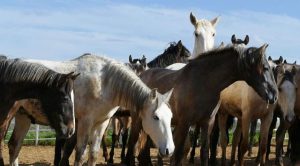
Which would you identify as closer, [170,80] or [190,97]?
[190,97]

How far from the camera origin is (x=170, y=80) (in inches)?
385

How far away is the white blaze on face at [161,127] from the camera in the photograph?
7.46m

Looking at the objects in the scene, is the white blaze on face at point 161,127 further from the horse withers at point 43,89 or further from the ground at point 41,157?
the ground at point 41,157

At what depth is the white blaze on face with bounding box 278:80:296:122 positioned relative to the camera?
36.1 feet

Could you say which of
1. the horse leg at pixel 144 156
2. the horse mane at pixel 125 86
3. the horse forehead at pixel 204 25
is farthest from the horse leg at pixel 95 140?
the horse forehead at pixel 204 25

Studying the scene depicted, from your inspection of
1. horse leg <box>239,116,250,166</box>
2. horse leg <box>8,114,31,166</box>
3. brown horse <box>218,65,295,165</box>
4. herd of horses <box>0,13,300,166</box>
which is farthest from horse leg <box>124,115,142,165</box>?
horse leg <box>8,114,31,166</box>

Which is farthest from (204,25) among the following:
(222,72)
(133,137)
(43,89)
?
(43,89)

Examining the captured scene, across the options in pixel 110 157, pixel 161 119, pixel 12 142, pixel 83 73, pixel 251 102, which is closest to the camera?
pixel 161 119

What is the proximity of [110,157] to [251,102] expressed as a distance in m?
3.97

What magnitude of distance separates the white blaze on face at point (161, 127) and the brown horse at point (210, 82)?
110 cm

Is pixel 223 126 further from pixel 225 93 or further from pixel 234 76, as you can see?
pixel 234 76

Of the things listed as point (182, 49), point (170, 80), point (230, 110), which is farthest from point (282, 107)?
point (182, 49)

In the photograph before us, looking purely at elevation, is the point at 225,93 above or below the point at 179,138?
above

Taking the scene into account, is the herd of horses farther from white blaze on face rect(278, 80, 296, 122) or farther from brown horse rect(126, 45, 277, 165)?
white blaze on face rect(278, 80, 296, 122)
